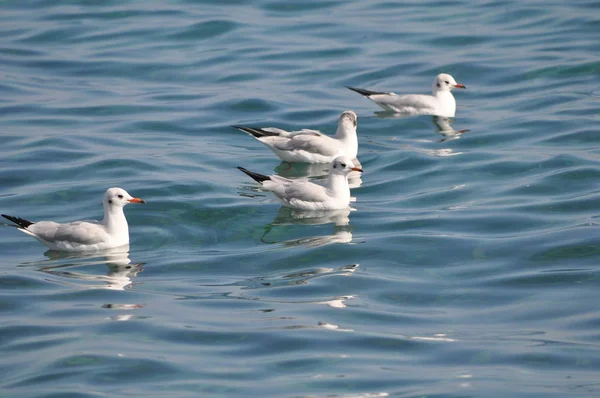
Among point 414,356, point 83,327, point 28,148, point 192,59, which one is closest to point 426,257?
point 414,356

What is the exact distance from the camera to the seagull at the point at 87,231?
1441cm

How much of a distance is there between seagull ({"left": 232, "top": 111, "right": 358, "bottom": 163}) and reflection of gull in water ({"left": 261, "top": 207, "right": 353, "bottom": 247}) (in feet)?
7.78

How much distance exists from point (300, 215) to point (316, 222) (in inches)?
14.7

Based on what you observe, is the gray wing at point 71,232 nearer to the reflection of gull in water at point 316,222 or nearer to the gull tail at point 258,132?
the reflection of gull in water at point 316,222

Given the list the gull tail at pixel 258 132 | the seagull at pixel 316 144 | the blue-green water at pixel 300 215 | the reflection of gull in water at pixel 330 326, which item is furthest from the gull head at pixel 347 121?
the reflection of gull in water at pixel 330 326

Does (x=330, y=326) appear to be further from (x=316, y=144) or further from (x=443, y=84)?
(x=443, y=84)

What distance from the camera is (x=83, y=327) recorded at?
1168cm

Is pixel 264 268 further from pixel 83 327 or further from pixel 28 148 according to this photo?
pixel 28 148

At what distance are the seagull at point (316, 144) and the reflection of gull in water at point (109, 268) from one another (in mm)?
4568

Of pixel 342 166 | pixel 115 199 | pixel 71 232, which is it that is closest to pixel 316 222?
pixel 342 166

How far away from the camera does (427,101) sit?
69.2 feet

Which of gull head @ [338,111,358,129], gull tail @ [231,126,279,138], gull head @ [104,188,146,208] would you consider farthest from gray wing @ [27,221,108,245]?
gull head @ [338,111,358,129]

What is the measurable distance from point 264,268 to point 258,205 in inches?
105

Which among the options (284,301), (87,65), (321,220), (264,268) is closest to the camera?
(284,301)
